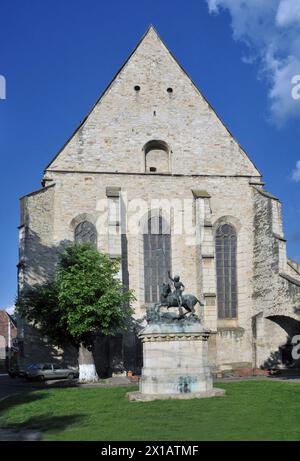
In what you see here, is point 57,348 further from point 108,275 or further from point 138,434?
point 138,434

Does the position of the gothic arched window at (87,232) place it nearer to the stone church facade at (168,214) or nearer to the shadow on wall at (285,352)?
the stone church facade at (168,214)

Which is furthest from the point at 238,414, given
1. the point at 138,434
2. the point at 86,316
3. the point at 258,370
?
the point at 258,370

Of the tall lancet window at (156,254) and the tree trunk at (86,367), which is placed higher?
the tall lancet window at (156,254)

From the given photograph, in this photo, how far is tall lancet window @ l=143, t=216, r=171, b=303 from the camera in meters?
30.2

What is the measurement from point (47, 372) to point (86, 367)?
2.90 metres

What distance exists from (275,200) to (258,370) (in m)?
8.83

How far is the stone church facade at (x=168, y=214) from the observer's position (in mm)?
28844

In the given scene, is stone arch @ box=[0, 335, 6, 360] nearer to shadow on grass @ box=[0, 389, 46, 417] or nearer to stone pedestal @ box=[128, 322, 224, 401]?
shadow on grass @ box=[0, 389, 46, 417]

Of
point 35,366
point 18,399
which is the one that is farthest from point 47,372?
point 18,399

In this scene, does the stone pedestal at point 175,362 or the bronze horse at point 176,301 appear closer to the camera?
the stone pedestal at point 175,362

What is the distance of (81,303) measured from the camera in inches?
953

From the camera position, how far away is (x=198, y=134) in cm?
3203

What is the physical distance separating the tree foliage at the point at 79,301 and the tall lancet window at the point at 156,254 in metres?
3.54

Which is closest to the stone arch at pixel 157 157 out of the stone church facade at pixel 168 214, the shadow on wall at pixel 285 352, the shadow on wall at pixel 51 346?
the stone church facade at pixel 168 214
